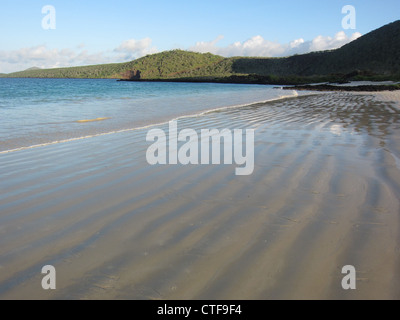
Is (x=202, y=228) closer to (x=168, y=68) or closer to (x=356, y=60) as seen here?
(x=356, y=60)

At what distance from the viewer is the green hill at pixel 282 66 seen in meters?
69.2

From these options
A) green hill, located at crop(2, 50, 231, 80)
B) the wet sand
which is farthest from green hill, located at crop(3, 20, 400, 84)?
the wet sand

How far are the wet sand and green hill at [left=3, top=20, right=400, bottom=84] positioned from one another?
53530 millimetres

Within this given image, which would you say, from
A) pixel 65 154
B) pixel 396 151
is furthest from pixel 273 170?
pixel 65 154

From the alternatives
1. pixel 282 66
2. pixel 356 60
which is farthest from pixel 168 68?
pixel 356 60

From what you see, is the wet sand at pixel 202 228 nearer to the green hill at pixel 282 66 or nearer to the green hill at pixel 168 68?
the green hill at pixel 282 66

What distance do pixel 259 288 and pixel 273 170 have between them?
2867mm

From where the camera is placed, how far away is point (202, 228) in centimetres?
291

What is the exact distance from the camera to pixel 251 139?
7207mm

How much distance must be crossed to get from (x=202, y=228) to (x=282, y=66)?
115 meters

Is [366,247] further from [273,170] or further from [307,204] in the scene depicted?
[273,170]

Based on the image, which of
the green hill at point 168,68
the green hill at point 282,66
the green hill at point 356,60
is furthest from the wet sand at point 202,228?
the green hill at point 168,68

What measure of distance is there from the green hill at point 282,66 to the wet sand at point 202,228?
53.5m
